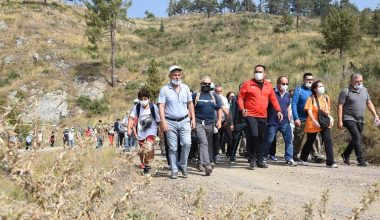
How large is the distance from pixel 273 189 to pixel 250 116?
2032 mm

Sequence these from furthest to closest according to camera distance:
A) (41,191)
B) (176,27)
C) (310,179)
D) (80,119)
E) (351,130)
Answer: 1. (176,27)
2. (80,119)
3. (351,130)
4. (310,179)
5. (41,191)

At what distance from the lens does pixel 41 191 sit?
1.85m

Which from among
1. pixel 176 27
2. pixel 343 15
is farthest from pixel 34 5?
pixel 343 15

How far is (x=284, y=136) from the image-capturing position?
363 inches

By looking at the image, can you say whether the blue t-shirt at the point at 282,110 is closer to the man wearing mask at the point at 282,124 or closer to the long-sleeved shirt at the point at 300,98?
the man wearing mask at the point at 282,124

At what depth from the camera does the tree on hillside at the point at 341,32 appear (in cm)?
3062

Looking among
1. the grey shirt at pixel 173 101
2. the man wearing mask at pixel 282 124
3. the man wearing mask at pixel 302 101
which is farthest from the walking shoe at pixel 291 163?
the grey shirt at pixel 173 101

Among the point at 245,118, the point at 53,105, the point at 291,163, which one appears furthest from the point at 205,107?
the point at 53,105

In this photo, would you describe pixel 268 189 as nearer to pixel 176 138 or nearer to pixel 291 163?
pixel 176 138

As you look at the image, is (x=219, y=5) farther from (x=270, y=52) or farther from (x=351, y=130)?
(x=351, y=130)

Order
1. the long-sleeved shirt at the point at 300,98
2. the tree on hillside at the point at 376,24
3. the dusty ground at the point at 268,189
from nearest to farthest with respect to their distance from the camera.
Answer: the dusty ground at the point at 268,189 < the long-sleeved shirt at the point at 300,98 < the tree on hillside at the point at 376,24

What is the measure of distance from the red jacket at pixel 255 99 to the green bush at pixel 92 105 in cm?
2778

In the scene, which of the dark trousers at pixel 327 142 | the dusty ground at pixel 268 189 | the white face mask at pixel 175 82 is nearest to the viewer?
the dusty ground at pixel 268 189

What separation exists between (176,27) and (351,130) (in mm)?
61723
